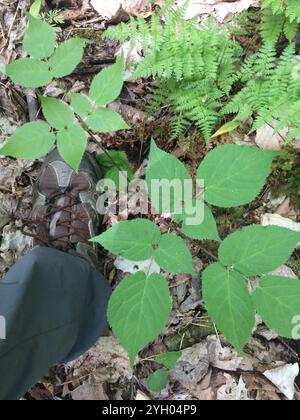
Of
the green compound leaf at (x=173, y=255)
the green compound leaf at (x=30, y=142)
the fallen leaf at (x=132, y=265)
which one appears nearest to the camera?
the green compound leaf at (x=173, y=255)

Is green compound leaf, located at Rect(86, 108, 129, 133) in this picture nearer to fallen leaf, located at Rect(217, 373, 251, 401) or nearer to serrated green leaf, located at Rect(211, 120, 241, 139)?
serrated green leaf, located at Rect(211, 120, 241, 139)

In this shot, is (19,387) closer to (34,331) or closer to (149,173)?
(34,331)

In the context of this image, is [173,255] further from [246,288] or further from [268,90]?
[268,90]

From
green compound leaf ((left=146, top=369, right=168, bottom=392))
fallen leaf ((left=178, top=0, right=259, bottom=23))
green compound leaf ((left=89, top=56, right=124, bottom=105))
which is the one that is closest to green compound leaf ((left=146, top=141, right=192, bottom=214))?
green compound leaf ((left=89, top=56, right=124, bottom=105))

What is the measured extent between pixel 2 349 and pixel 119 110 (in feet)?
5.69

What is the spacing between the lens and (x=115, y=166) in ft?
8.75

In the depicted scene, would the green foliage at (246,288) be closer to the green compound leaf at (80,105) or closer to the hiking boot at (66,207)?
the green compound leaf at (80,105)

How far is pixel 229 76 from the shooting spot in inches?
95.8

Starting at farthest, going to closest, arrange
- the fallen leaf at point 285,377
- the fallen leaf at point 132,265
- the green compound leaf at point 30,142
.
A: the fallen leaf at point 132,265 < the fallen leaf at point 285,377 < the green compound leaf at point 30,142

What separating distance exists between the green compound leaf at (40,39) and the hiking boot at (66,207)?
0.87 meters

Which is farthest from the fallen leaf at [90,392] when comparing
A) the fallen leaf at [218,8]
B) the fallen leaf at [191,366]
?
the fallen leaf at [218,8]

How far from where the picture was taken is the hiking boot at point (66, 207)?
2379 millimetres
